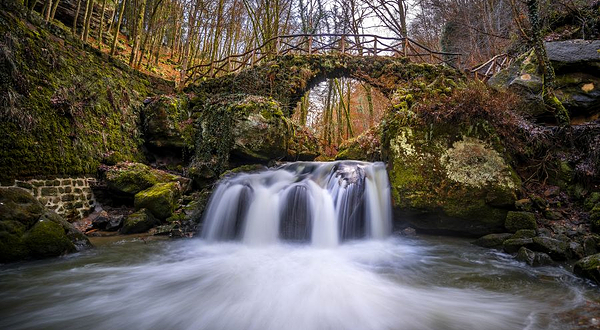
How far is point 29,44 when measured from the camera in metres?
5.54

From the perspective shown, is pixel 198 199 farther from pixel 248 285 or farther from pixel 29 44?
pixel 29 44

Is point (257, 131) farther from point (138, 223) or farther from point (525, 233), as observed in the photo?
point (525, 233)

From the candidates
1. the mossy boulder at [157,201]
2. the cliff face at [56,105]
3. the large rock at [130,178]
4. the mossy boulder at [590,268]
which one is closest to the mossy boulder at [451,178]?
the mossy boulder at [590,268]

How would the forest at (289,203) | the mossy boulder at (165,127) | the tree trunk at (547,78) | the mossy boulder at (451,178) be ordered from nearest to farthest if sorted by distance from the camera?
the forest at (289,203) → the mossy boulder at (451,178) → the tree trunk at (547,78) → the mossy boulder at (165,127)

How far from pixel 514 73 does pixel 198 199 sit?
9.08 m

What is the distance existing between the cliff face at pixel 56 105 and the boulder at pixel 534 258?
8.73 metres

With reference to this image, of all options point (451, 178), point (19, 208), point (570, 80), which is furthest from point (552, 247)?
point (19, 208)

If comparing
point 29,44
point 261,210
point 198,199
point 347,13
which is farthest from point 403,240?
point 347,13

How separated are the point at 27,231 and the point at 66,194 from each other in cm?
256

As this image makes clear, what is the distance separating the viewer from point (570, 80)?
5961 mm

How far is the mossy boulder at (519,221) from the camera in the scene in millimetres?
4268

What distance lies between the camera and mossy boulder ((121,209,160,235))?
5.52m

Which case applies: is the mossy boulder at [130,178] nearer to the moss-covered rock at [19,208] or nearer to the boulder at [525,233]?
the moss-covered rock at [19,208]

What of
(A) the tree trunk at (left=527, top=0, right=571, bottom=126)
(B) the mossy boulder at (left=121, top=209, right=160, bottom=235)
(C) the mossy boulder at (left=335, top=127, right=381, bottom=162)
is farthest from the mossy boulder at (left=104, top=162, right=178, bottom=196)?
(A) the tree trunk at (left=527, top=0, right=571, bottom=126)
